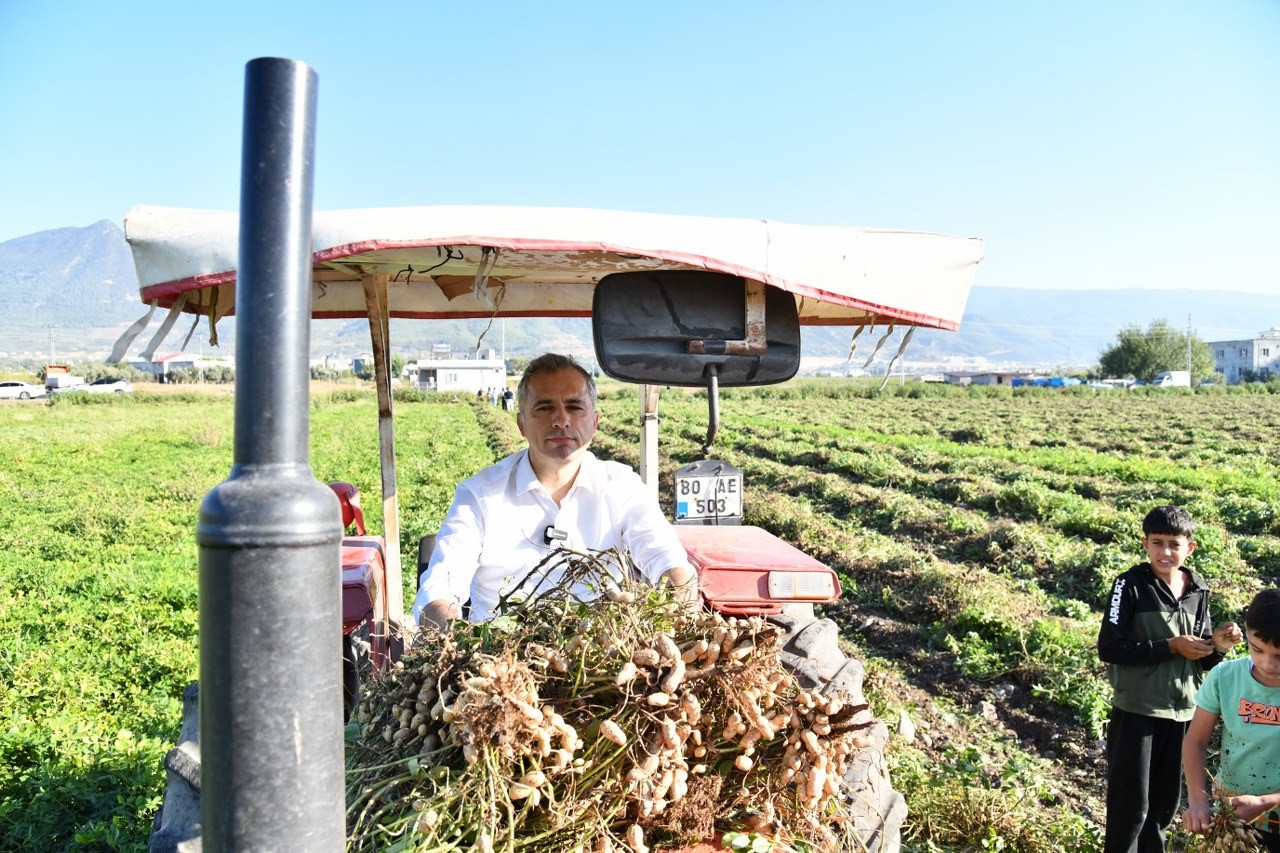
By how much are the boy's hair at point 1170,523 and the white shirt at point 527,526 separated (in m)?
2.19

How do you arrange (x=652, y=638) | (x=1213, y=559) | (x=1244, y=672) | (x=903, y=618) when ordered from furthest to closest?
(x=1213, y=559) → (x=903, y=618) → (x=1244, y=672) → (x=652, y=638)

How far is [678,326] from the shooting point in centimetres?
271

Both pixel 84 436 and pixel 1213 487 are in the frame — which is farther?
pixel 84 436

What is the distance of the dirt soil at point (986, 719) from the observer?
5.13 meters

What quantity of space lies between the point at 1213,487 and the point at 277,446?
60.3ft

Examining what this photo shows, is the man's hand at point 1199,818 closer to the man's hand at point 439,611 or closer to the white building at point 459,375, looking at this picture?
the man's hand at point 439,611

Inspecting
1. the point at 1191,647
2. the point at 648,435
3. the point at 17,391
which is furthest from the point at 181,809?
the point at 17,391

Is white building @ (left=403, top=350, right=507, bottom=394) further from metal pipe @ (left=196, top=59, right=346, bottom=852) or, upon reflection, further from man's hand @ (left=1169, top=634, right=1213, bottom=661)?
metal pipe @ (left=196, top=59, right=346, bottom=852)

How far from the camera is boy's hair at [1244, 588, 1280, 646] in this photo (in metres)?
3.29

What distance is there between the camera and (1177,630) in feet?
12.9

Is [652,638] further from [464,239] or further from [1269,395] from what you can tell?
[1269,395]

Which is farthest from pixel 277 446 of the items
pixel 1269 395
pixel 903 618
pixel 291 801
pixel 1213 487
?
pixel 1269 395

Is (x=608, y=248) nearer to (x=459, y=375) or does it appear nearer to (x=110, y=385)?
(x=459, y=375)

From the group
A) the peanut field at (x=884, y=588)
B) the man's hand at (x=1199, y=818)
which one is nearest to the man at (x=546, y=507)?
the peanut field at (x=884, y=588)
